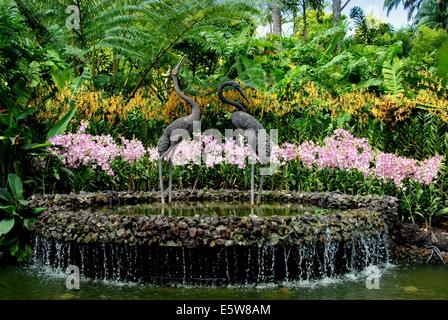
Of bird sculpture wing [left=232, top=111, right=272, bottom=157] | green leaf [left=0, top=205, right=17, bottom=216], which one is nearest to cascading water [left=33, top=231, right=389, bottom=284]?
green leaf [left=0, top=205, right=17, bottom=216]

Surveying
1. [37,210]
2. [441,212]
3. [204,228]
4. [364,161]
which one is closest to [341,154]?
[364,161]

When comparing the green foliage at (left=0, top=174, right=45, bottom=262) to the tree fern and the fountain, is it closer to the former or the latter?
A: the fountain

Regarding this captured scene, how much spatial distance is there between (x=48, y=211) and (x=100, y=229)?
3.07 feet

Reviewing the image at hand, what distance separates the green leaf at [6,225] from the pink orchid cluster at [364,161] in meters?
3.61

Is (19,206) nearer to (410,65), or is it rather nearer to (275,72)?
(275,72)

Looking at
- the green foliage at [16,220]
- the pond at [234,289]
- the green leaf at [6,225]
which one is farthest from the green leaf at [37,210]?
the pond at [234,289]

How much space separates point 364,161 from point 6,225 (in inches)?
163

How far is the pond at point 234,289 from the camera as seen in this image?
4.36 metres

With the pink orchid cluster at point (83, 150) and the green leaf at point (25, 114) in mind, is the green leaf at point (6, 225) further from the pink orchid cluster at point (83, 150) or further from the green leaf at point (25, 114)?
the green leaf at point (25, 114)

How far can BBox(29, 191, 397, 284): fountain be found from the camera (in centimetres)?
466

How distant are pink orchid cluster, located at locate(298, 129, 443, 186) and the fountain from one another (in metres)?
1.41

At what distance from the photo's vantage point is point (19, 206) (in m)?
5.74

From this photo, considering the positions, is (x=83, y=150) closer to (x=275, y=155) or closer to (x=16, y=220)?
(x=16, y=220)

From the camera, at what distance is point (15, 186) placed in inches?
228
